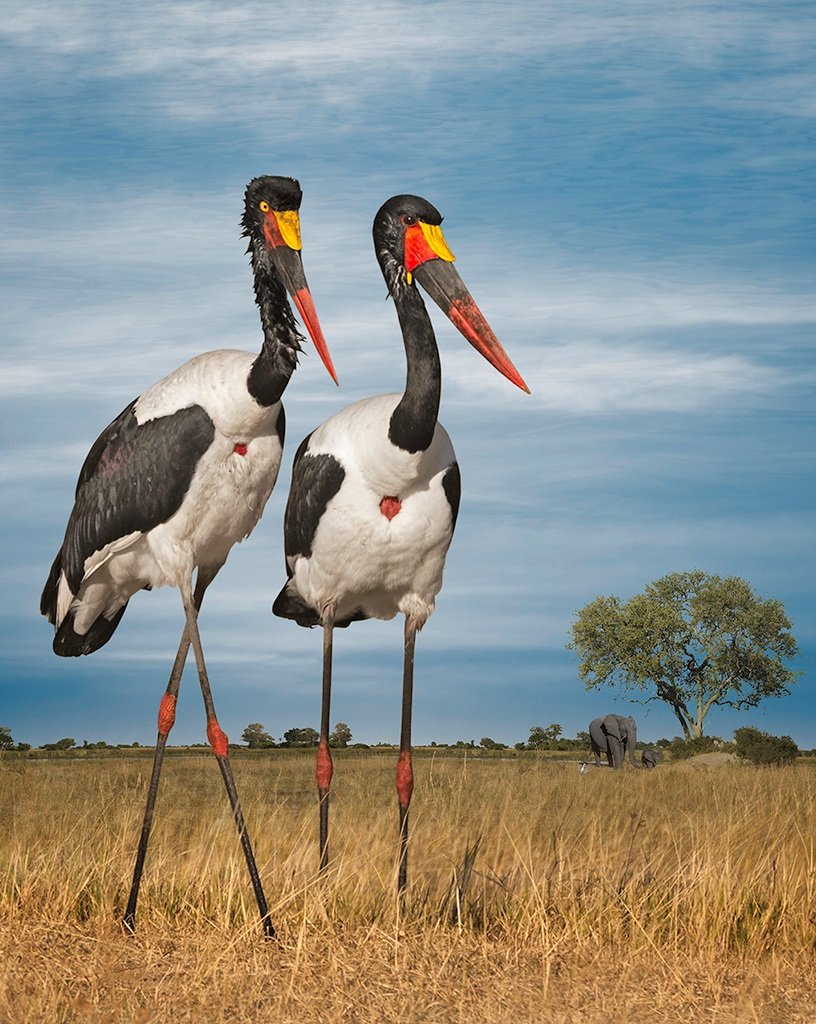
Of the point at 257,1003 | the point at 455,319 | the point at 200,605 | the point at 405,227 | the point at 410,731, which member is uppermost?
the point at 405,227

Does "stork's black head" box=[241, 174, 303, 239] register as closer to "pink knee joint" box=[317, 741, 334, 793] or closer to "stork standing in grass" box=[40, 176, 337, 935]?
"stork standing in grass" box=[40, 176, 337, 935]

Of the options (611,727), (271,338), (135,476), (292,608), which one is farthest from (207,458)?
(611,727)

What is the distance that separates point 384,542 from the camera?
8.09 m

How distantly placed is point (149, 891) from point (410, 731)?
1.95 m

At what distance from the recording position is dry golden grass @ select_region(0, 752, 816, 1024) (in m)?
6.57

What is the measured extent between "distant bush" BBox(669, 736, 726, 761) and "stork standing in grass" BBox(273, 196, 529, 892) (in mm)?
28398

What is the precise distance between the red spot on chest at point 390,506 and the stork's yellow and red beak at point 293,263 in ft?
3.33

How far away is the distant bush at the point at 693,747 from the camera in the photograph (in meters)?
35.9

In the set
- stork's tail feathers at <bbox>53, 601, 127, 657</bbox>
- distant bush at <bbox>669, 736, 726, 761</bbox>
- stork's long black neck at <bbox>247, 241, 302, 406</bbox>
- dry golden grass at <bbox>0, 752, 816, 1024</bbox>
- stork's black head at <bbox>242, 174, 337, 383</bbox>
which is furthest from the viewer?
distant bush at <bbox>669, 736, 726, 761</bbox>

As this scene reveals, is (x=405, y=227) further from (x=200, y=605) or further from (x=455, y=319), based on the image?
(x=200, y=605)

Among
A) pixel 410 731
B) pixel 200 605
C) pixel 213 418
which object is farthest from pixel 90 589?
pixel 410 731

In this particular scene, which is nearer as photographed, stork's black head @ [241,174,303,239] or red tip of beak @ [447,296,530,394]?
stork's black head @ [241,174,303,239]

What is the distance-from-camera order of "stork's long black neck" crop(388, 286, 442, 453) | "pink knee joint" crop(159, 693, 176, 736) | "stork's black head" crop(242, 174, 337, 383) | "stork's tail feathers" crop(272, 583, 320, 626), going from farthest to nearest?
"stork's tail feathers" crop(272, 583, 320, 626)
"pink knee joint" crop(159, 693, 176, 736)
"stork's long black neck" crop(388, 286, 442, 453)
"stork's black head" crop(242, 174, 337, 383)

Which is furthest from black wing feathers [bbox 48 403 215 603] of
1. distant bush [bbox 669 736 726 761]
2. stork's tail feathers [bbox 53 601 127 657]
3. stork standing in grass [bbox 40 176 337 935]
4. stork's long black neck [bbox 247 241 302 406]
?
distant bush [bbox 669 736 726 761]
